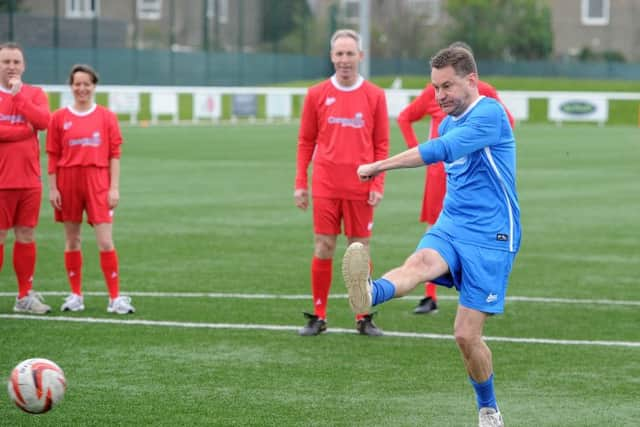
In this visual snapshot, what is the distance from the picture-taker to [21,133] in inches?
392

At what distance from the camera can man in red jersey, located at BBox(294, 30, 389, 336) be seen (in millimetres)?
9359

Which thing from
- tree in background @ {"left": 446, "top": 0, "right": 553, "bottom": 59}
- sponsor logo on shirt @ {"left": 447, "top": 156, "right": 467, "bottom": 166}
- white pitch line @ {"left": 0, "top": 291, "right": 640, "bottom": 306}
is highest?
tree in background @ {"left": 446, "top": 0, "right": 553, "bottom": 59}

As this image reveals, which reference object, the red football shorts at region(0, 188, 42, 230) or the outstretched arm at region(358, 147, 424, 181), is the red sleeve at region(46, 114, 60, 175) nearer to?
the red football shorts at region(0, 188, 42, 230)

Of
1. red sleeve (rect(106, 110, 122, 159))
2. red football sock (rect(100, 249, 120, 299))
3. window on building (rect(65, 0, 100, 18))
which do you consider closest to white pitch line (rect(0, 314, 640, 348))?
red football sock (rect(100, 249, 120, 299))

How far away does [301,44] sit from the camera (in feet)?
207

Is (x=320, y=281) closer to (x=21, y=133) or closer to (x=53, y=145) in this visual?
(x=53, y=145)

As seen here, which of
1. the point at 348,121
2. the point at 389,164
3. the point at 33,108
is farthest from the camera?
the point at 33,108

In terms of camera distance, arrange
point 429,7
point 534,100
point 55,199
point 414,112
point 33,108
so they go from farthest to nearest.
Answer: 1. point 429,7
2. point 534,100
3. point 414,112
4. point 55,199
5. point 33,108

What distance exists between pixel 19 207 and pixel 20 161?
411 mm

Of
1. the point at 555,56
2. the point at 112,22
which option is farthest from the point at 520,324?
the point at 555,56

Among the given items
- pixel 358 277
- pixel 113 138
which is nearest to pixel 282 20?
pixel 113 138

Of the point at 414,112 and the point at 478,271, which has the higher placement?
the point at 414,112

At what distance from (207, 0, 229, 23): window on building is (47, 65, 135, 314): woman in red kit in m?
53.3

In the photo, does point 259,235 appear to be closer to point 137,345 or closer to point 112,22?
point 137,345
